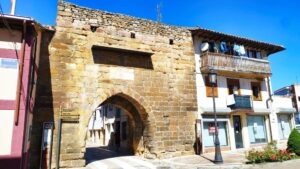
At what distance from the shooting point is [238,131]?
15.8 meters

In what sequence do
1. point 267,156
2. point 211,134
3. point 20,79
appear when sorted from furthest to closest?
point 211,134 < point 267,156 < point 20,79

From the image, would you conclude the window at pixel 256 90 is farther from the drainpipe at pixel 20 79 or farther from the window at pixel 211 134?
the drainpipe at pixel 20 79

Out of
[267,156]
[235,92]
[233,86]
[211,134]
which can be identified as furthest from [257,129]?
[267,156]

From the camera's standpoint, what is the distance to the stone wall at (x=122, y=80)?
10461 mm

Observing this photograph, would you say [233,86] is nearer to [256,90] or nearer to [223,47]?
[256,90]

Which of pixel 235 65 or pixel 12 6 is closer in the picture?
pixel 12 6

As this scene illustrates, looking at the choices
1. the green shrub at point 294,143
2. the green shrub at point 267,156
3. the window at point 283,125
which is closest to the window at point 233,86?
the window at point 283,125

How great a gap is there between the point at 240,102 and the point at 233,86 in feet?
4.18

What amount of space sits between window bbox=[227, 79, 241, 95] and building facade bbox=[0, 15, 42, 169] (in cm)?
1168

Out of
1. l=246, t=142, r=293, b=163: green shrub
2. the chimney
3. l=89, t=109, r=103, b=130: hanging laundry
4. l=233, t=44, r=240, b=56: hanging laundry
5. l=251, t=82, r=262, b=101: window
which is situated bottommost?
l=246, t=142, r=293, b=163: green shrub

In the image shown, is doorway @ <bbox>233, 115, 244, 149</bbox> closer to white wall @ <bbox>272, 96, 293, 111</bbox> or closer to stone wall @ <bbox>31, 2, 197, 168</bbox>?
white wall @ <bbox>272, 96, 293, 111</bbox>

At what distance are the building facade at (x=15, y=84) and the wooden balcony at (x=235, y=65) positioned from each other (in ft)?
30.6

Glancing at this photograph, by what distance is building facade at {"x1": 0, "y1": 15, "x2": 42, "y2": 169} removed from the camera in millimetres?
7664

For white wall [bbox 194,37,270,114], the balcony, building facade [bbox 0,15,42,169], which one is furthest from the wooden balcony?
building facade [bbox 0,15,42,169]
